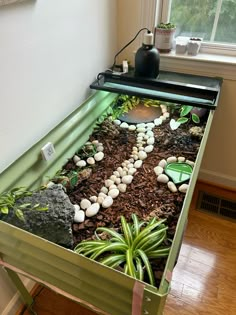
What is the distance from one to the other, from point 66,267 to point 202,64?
1.39 metres

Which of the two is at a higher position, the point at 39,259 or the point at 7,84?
the point at 7,84

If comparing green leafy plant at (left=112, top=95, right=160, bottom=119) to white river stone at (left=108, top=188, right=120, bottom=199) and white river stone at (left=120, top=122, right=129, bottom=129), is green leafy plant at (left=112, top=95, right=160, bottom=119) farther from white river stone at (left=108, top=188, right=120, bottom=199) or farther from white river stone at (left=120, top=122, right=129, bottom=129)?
white river stone at (left=108, top=188, right=120, bottom=199)

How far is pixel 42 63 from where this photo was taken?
1.03m

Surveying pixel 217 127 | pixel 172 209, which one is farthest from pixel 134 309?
pixel 217 127

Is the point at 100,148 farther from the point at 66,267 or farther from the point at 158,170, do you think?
the point at 66,267

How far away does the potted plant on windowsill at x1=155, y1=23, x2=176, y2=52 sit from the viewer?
5.03ft

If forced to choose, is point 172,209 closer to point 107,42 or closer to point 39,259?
point 39,259

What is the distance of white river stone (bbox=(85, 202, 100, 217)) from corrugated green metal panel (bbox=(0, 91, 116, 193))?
233mm

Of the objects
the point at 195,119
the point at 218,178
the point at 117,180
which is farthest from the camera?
the point at 218,178

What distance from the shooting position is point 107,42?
1.54 meters

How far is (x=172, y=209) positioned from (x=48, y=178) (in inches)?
20.0

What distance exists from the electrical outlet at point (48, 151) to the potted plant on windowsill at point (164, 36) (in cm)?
101

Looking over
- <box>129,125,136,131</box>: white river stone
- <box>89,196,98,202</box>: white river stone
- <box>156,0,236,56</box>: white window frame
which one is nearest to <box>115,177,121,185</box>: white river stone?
<box>89,196,98,202</box>: white river stone

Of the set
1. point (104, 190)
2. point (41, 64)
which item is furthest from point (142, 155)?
point (41, 64)
